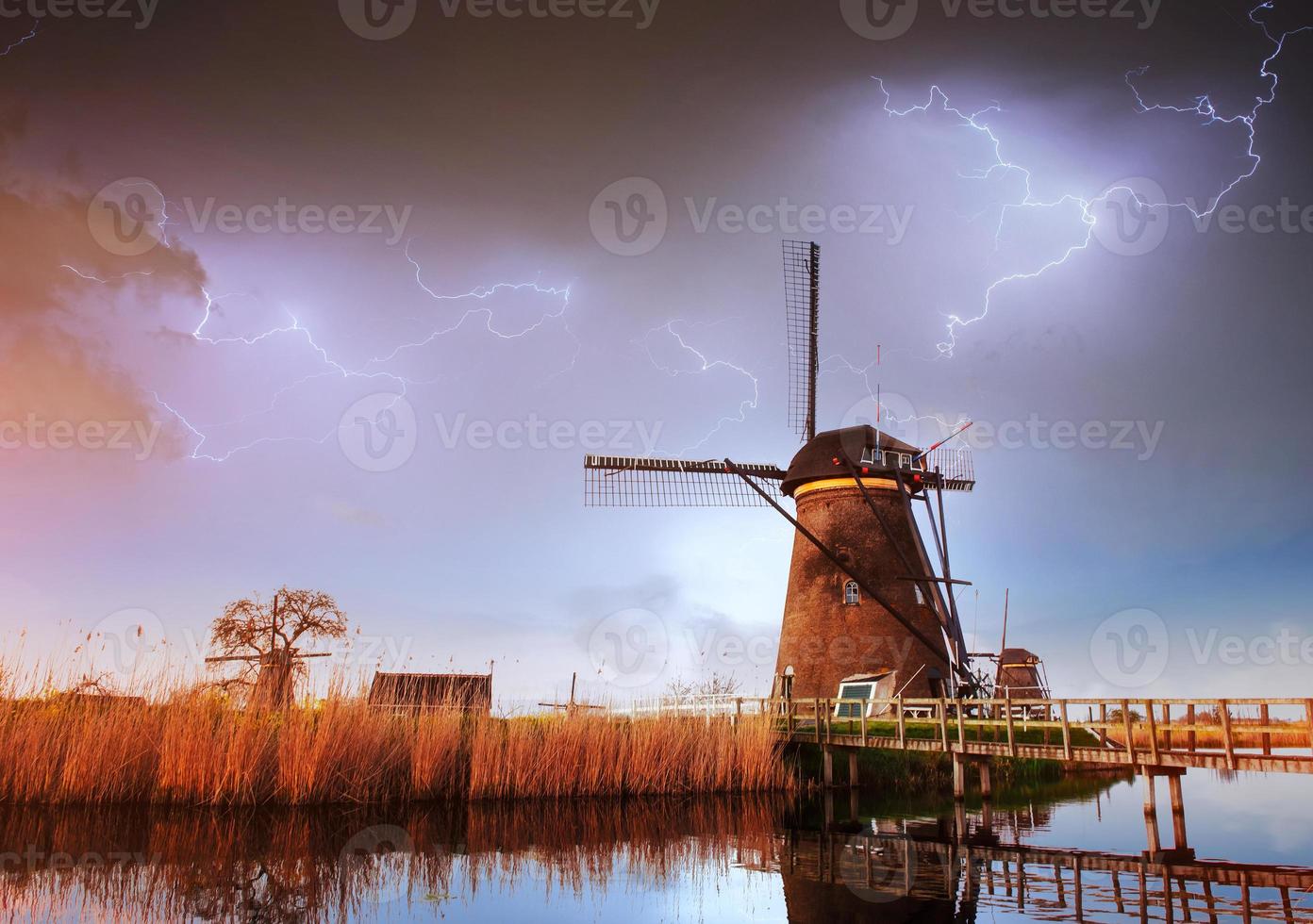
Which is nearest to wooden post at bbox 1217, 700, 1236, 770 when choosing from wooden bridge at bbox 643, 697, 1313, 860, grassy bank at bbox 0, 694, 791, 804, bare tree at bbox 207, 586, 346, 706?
wooden bridge at bbox 643, 697, 1313, 860

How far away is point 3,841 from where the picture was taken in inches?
357

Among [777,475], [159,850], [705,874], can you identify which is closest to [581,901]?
[705,874]

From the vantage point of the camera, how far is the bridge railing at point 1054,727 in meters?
11.4

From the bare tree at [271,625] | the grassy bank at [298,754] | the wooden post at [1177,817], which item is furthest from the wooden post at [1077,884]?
the bare tree at [271,625]

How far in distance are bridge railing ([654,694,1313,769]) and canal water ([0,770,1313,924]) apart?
4.37 ft

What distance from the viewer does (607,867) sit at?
9.47 m

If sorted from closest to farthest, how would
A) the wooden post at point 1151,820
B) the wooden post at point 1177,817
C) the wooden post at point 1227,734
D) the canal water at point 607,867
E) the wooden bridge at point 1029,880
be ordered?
the canal water at point 607,867
the wooden bridge at point 1029,880
the wooden post at point 1227,734
the wooden post at point 1151,820
the wooden post at point 1177,817

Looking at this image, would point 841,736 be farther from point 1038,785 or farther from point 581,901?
point 581,901

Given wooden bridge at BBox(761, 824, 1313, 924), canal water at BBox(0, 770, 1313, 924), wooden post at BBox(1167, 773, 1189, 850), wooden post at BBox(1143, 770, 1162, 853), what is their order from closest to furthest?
canal water at BBox(0, 770, 1313, 924)
wooden bridge at BBox(761, 824, 1313, 924)
wooden post at BBox(1143, 770, 1162, 853)
wooden post at BBox(1167, 773, 1189, 850)

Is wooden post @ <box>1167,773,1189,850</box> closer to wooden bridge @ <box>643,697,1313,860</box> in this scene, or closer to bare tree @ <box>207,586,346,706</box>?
wooden bridge @ <box>643,697,1313,860</box>

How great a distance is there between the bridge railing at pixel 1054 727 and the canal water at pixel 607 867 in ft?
4.37

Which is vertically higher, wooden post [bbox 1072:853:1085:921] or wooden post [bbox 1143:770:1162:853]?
wooden post [bbox 1143:770:1162:853]

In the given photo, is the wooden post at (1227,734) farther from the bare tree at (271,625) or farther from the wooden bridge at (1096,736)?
the bare tree at (271,625)

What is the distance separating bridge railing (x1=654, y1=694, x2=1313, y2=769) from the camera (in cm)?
1138
